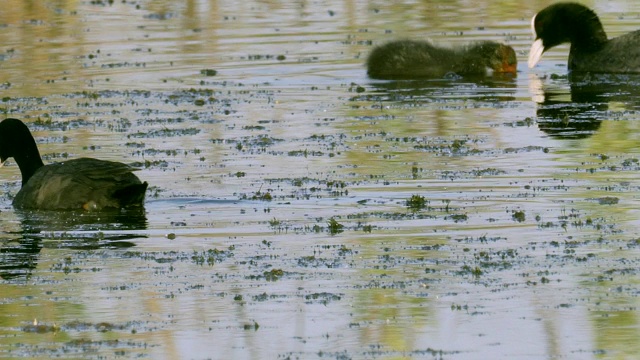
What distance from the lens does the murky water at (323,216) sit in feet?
25.1

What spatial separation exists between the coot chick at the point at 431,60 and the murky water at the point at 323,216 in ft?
1.10

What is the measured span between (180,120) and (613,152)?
438cm

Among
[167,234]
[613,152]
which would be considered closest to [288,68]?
[613,152]

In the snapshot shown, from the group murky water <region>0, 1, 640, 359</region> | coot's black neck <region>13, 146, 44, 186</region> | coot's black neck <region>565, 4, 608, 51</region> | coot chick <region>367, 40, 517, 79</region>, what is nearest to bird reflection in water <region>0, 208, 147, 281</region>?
murky water <region>0, 1, 640, 359</region>

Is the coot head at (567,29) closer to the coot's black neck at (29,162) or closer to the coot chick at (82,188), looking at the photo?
the coot's black neck at (29,162)

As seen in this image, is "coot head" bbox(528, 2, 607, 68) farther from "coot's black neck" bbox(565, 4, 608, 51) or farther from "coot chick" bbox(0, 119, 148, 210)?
"coot chick" bbox(0, 119, 148, 210)

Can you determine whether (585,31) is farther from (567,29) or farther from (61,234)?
(61,234)

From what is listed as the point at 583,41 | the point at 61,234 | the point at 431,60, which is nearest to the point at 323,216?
the point at 61,234

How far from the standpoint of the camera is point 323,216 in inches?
413

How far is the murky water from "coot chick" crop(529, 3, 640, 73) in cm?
39

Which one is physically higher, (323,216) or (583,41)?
(583,41)

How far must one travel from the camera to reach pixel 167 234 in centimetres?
1023

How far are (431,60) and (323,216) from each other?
7.83 meters

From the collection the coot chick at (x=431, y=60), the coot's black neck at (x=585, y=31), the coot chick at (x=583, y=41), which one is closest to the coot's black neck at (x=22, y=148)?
the coot chick at (x=431, y=60)
